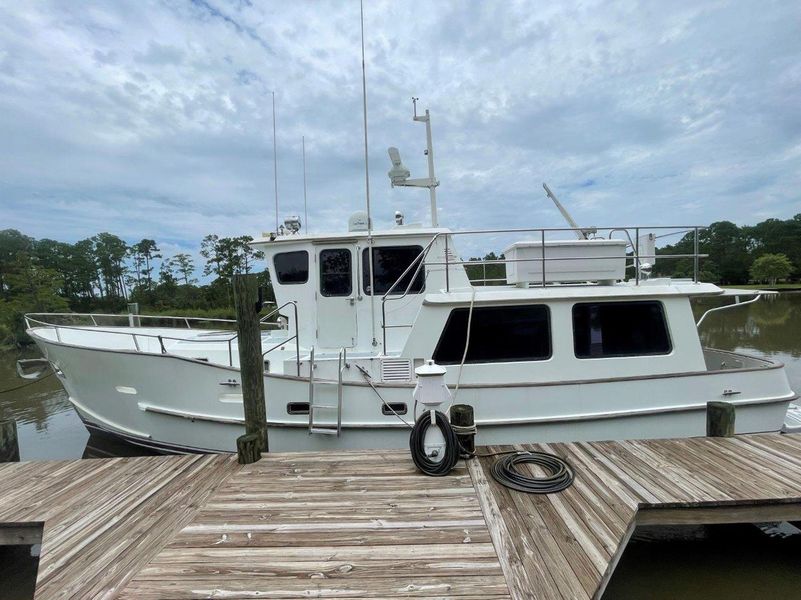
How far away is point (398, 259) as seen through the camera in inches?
193

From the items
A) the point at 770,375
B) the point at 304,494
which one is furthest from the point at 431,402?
the point at 770,375

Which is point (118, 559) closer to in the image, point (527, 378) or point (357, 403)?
point (357, 403)

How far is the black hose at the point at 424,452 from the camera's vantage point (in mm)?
3002

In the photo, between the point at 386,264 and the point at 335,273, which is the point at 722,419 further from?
the point at 335,273

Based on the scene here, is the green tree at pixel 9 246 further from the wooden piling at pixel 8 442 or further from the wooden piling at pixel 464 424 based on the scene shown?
the wooden piling at pixel 464 424

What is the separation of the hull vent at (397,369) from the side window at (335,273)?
1108mm

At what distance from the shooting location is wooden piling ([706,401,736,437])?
12.1 ft

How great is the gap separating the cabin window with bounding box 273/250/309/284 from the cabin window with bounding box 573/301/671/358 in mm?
3226

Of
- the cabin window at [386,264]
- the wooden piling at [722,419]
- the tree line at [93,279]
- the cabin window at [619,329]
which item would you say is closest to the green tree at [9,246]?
the tree line at [93,279]

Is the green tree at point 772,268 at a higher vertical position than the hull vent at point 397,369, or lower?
higher

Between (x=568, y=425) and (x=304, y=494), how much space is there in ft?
9.07

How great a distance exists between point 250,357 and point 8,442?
284 centimetres

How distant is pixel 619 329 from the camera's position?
4418 millimetres

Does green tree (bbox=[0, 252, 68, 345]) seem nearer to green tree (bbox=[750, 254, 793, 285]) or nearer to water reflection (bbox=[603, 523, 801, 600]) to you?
water reflection (bbox=[603, 523, 801, 600])
